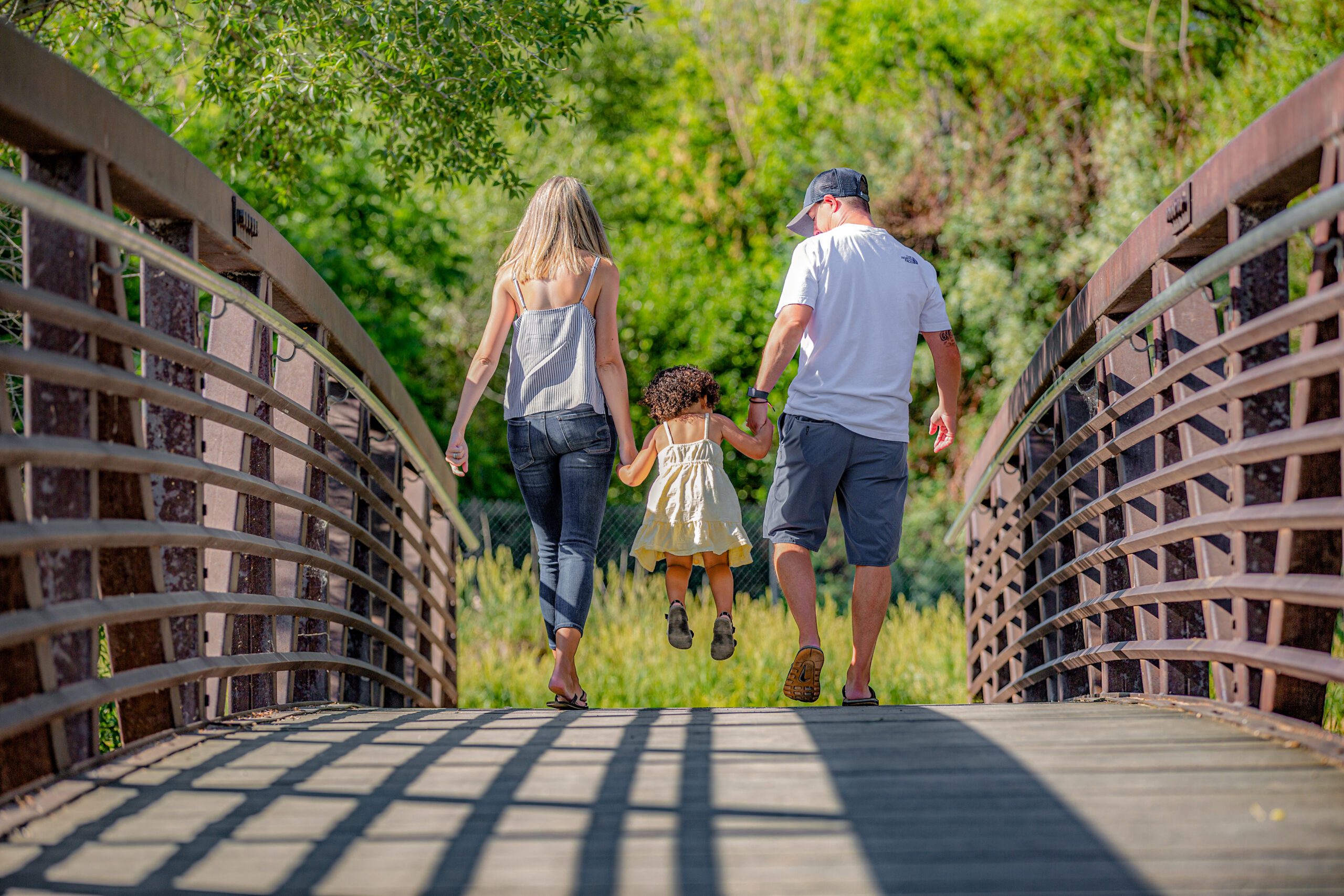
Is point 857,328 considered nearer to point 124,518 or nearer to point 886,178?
point 124,518

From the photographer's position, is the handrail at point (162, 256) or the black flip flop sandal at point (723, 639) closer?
the handrail at point (162, 256)

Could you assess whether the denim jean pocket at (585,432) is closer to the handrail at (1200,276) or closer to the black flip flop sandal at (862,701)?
the black flip flop sandal at (862,701)

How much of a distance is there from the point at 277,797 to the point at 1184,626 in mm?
2623

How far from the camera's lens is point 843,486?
15.0 feet

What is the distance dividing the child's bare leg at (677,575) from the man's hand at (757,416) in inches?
43.3

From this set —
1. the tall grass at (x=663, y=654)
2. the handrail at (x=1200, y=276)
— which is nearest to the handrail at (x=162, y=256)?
the handrail at (x=1200, y=276)

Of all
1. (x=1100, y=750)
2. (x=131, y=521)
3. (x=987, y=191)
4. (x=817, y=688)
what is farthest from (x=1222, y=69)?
(x=131, y=521)

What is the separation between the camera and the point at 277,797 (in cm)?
250

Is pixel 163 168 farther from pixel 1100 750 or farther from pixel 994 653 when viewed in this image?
pixel 994 653

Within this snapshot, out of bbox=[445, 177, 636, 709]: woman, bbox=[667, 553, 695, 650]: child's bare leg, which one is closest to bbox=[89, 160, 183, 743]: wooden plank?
bbox=[445, 177, 636, 709]: woman

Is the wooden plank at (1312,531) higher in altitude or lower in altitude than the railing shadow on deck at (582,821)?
higher

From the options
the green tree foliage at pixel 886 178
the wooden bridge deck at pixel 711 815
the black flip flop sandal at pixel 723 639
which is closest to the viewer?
the wooden bridge deck at pixel 711 815

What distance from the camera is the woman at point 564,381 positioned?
4.45m

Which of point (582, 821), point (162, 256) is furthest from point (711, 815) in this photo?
point (162, 256)
